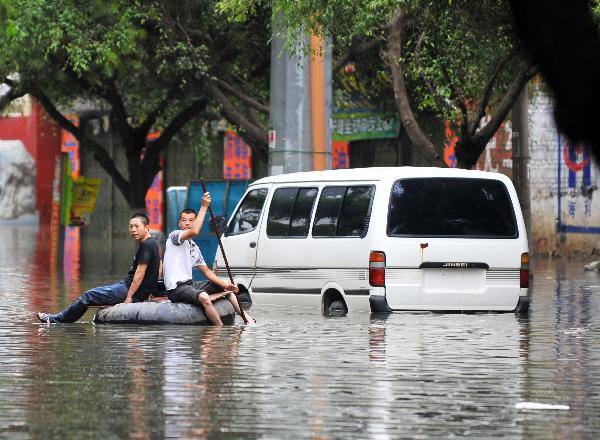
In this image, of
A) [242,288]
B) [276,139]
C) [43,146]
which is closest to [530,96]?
[276,139]

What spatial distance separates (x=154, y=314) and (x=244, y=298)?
89.9 inches

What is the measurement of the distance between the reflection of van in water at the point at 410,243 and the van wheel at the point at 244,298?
86 centimetres

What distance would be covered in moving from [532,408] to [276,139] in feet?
44.7

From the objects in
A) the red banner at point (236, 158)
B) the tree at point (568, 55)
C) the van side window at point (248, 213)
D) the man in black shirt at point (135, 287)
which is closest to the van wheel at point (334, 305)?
the van side window at point (248, 213)

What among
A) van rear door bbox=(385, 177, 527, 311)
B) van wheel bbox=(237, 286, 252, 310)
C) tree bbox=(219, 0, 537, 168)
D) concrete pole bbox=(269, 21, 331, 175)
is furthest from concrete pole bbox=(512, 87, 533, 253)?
van rear door bbox=(385, 177, 527, 311)

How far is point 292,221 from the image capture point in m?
18.1

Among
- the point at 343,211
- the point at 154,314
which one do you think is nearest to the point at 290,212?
the point at 343,211

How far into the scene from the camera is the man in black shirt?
55.5ft

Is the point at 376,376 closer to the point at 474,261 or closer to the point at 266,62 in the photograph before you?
the point at 474,261

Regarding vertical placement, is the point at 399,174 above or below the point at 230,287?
above

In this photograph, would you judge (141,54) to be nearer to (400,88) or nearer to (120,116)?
(120,116)

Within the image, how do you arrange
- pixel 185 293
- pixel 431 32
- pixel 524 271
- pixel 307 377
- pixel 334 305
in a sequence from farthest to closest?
1. pixel 431 32
2. pixel 334 305
3. pixel 524 271
4. pixel 185 293
5. pixel 307 377

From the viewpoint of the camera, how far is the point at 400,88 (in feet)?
77.8

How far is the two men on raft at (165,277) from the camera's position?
16.8 metres
